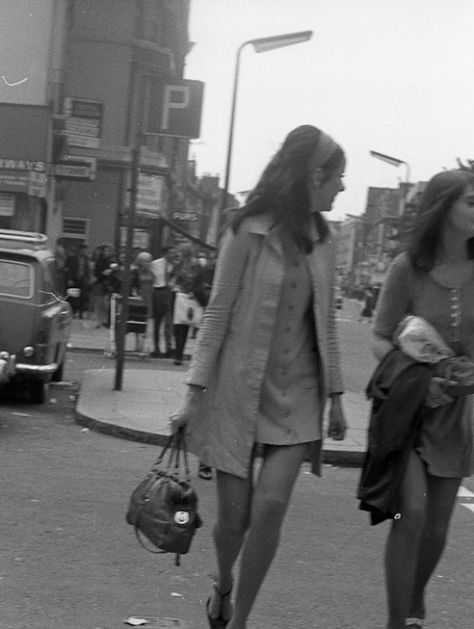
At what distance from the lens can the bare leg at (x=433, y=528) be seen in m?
4.32

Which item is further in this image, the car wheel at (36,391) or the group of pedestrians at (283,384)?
the car wheel at (36,391)

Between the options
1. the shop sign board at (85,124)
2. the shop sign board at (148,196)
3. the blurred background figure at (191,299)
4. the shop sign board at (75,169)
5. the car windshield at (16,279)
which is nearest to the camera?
the car windshield at (16,279)

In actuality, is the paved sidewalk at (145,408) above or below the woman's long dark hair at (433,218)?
below

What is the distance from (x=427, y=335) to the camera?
4.23m

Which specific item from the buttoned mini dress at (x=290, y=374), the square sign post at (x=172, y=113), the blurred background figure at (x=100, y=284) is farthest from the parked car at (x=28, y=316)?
the blurred background figure at (x=100, y=284)

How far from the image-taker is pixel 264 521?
4027 mm

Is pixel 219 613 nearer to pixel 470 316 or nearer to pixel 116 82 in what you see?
pixel 470 316

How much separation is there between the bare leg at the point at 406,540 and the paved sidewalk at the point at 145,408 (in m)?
5.49

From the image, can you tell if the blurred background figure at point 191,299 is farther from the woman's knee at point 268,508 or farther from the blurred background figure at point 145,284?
the woman's knee at point 268,508

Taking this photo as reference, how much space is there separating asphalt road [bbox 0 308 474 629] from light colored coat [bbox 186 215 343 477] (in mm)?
933

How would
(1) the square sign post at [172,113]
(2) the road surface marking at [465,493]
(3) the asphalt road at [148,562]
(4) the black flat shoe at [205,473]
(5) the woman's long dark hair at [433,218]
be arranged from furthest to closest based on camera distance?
(1) the square sign post at [172,113] < (2) the road surface marking at [465,493] < (4) the black flat shoe at [205,473] < (3) the asphalt road at [148,562] < (5) the woman's long dark hair at [433,218]

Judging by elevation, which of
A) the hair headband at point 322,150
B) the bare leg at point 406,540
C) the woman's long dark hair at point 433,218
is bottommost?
the bare leg at point 406,540

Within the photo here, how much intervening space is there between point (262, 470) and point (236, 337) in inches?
17.6

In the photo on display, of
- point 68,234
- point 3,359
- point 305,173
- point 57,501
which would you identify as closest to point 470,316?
point 305,173
